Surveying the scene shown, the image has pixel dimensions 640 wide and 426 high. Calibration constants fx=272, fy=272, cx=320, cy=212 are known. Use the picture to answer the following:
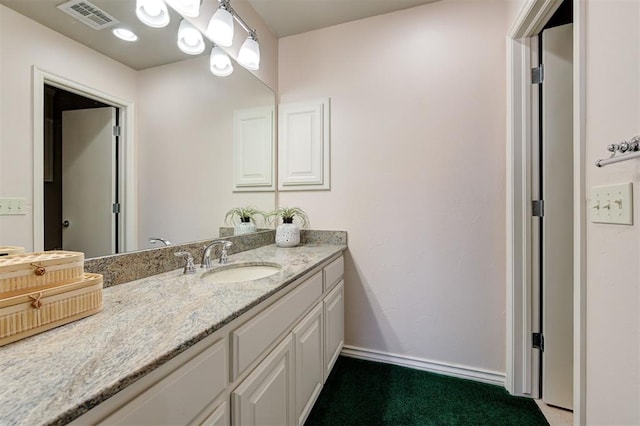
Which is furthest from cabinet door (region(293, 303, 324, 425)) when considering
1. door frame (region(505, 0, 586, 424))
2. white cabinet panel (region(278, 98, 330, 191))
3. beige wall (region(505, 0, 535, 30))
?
beige wall (region(505, 0, 535, 30))

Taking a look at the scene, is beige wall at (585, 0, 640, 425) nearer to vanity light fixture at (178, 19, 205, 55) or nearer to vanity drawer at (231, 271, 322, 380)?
vanity drawer at (231, 271, 322, 380)

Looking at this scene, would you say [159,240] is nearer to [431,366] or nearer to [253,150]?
[253,150]

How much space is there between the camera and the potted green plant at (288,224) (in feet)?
6.21

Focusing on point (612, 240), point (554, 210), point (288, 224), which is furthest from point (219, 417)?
point (554, 210)

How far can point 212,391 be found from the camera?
27.0 inches

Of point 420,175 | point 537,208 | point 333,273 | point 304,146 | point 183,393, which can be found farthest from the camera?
point 304,146

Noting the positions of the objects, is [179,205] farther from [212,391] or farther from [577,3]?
[577,3]

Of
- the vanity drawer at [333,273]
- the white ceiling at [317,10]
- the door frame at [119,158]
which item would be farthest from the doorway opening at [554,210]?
the door frame at [119,158]

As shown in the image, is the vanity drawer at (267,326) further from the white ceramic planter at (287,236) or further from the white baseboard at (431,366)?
the white baseboard at (431,366)

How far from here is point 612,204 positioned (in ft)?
2.43

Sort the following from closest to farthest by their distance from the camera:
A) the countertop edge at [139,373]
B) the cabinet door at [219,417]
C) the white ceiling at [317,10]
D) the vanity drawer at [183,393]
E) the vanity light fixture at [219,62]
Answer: the countertop edge at [139,373]
the vanity drawer at [183,393]
the cabinet door at [219,417]
the vanity light fixture at [219,62]
the white ceiling at [317,10]

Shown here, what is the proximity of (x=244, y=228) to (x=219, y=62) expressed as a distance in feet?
3.31

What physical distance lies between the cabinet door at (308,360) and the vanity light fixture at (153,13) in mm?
1443

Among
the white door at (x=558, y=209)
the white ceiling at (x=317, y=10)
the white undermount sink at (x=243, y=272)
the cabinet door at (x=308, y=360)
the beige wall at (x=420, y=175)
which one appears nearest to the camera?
the cabinet door at (x=308, y=360)
